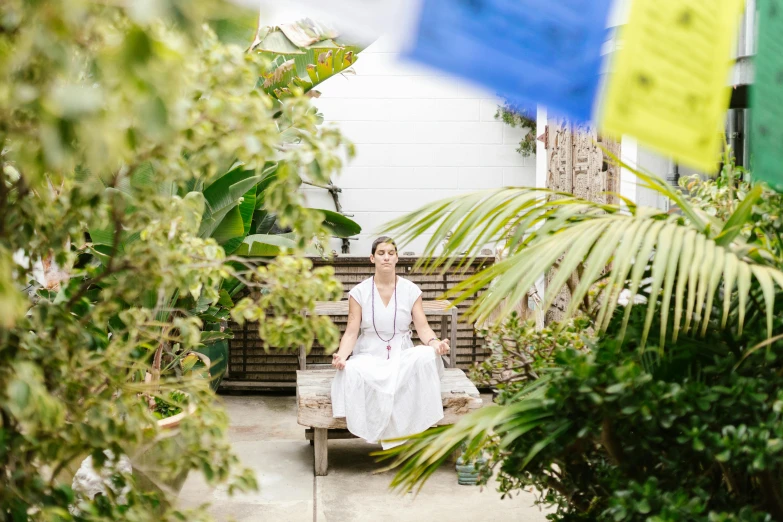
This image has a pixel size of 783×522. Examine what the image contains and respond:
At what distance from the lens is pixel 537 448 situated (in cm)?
178

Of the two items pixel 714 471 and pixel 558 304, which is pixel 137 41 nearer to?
pixel 714 471

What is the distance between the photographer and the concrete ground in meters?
3.86

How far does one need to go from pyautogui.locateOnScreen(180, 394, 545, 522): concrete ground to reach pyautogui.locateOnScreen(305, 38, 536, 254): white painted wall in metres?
2.69

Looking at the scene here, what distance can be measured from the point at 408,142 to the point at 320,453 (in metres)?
3.50

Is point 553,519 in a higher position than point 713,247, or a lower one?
lower

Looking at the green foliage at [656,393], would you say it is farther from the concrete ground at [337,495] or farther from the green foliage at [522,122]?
the green foliage at [522,122]

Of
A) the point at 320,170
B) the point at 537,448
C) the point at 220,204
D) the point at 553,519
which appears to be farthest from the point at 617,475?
the point at 220,204

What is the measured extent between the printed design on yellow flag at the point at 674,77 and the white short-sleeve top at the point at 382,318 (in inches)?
131

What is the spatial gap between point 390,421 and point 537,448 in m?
2.72

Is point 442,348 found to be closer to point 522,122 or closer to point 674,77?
point 674,77

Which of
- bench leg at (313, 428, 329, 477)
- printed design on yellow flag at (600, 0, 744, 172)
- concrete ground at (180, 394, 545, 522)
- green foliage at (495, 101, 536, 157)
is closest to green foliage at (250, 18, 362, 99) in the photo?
green foliage at (495, 101, 536, 157)

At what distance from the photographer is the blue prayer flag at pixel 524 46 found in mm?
1396

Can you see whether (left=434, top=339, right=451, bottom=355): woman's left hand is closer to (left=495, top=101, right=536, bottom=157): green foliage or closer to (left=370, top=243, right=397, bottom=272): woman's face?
(left=370, top=243, right=397, bottom=272): woman's face

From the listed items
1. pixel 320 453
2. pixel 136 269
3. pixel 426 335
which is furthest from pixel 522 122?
pixel 136 269
